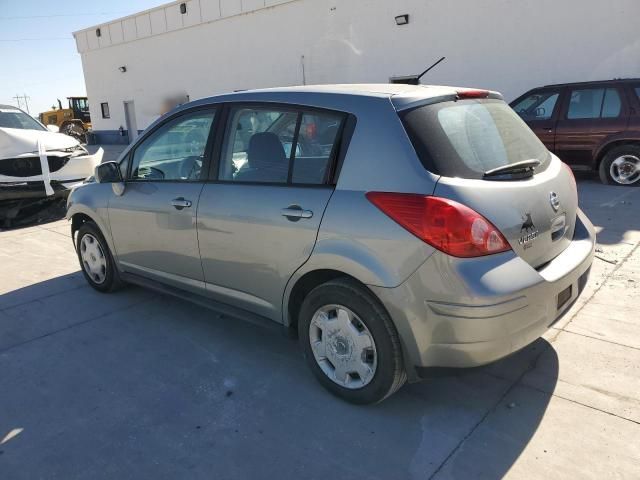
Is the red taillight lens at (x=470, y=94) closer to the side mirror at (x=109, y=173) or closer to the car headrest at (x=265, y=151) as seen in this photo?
the car headrest at (x=265, y=151)

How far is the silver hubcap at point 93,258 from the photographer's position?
454cm

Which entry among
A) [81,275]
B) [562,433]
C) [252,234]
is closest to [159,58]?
[81,275]

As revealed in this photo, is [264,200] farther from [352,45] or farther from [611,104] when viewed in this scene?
[352,45]

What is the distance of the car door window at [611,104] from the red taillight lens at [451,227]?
734 cm

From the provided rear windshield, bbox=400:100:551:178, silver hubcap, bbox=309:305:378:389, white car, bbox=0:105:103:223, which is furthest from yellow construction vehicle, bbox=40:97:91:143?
rear windshield, bbox=400:100:551:178

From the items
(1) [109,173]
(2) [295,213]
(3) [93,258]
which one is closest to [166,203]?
(1) [109,173]

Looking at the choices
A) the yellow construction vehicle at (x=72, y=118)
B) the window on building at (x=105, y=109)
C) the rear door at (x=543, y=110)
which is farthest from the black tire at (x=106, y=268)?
the yellow construction vehicle at (x=72, y=118)

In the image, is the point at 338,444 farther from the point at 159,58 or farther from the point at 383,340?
the point at 159,58

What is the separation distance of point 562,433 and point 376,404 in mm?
936

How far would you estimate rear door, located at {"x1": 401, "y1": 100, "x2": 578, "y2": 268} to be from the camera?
238cm

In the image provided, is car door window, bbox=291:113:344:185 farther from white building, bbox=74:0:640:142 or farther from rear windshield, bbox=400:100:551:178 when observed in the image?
white building, bbox=74:0:640:142

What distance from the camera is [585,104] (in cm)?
855

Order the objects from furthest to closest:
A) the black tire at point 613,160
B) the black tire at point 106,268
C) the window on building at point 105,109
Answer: the window on building at point 105,109 → the black tire at point 613,160 → the black tire at point 106,268

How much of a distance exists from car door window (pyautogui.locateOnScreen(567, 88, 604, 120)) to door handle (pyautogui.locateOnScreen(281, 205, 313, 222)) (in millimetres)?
7546
